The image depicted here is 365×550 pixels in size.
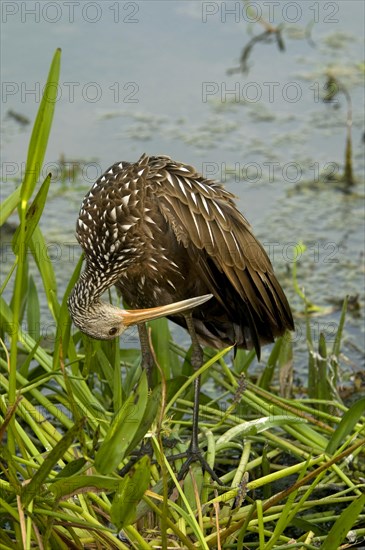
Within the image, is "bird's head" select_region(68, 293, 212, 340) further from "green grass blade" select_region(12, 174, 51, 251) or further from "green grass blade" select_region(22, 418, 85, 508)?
"green grass blade" select_region(22, 418, 85, 508)

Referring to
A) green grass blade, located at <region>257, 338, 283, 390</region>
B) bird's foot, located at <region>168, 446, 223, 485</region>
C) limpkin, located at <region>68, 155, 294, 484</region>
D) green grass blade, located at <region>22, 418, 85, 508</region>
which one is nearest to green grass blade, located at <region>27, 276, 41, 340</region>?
limpkin, located at <region>68, 155, 294, 484</region>

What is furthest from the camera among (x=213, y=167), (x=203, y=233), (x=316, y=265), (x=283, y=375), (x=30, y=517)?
(x=213, y=167)

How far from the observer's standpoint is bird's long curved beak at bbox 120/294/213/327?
403 cm

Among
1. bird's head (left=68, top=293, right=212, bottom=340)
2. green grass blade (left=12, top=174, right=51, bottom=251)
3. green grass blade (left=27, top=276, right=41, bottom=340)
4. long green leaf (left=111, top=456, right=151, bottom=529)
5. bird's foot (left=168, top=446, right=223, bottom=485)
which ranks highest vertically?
green grass blade (left=12, top=174, right=51, bottom=251)

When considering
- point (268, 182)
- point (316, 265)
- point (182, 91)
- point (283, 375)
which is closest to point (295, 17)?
point (182, 91)

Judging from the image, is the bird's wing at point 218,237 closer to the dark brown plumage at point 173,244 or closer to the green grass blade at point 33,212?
the dark brown plumage at point 173,244

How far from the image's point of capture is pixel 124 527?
3369 mm

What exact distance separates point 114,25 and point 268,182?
2.38m

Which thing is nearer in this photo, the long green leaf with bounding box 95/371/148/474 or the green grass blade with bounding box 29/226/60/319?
the long green leaf with bounding box 95/371/148/474

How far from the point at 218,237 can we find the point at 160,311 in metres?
0.57

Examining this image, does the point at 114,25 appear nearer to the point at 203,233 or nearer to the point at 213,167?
the point at 213,167

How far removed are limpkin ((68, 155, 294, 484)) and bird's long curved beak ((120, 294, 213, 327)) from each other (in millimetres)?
163

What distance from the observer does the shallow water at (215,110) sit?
7.04 metres

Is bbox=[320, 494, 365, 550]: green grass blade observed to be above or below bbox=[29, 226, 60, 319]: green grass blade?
below
